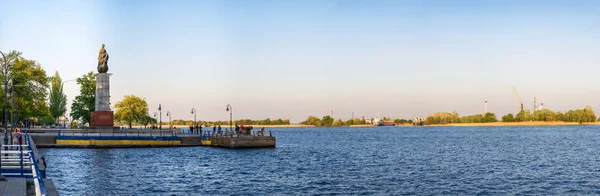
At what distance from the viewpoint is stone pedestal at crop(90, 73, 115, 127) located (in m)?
90.9

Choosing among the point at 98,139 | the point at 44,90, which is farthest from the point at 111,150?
the point at 44,90

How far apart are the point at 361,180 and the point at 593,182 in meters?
17.3

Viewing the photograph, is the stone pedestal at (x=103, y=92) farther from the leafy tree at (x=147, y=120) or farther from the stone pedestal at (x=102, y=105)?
the leafy tree at (x=147, y=120)

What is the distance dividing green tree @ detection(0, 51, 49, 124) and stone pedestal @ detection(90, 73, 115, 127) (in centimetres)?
824

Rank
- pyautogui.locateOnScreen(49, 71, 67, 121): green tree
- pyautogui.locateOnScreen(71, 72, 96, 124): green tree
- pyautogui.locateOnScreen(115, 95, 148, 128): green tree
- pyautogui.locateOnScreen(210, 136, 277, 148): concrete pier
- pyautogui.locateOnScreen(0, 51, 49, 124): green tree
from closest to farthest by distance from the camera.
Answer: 1. pyautogui.locateOnScreen(210, 136, 277, 148): concrete pier
2. pyautogui.locateOnScreen(0, 51, 49, 124): green tree
3. pyautogui.locateOnScreen(71, 72, 96, 124): green tree
4. pyautogui.locateOnScreen(49, 71, 67, 121): green tree
5. pyautogui.locateOnScreen(115, 95, 148, 128): green tree

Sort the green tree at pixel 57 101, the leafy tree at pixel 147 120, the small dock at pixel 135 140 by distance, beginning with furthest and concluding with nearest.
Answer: the leafy tree at pixel 147 120, the green tree at pixel 57 101, the small dock at pixel 135 140

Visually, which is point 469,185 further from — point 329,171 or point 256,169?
point 256,169

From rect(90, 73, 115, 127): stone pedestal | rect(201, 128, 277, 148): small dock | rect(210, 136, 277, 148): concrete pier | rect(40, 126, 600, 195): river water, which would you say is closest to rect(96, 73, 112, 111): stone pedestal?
rect(90, 73, 115, 127): stone pedestal

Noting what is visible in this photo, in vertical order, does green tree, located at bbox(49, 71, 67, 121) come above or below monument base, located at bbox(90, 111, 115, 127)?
above

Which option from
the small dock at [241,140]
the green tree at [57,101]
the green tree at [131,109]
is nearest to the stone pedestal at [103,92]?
the small dock at [241,140]

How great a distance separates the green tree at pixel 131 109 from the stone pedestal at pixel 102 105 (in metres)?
58.6

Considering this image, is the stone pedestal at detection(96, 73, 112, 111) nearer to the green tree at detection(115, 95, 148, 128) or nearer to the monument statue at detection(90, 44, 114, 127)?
the monument statue at detection(90, 44, 114, 127)

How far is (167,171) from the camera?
5247 centimetres

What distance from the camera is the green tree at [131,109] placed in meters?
152
